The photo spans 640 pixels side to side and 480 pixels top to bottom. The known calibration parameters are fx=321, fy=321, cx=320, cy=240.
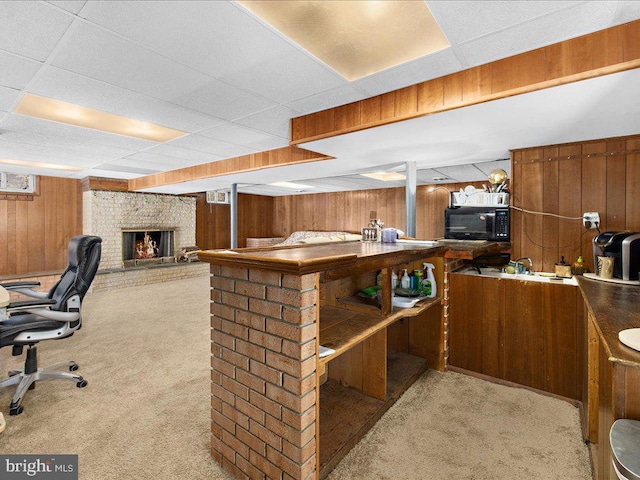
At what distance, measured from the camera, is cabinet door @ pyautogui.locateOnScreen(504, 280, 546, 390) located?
7.86ft

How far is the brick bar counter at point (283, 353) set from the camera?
1308mm

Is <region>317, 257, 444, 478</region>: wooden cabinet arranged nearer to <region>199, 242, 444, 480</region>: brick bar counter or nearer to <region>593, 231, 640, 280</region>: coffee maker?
<region>199, 242, 444, 480</region>: brick bar counter

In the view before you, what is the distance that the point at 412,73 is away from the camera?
2.02 m

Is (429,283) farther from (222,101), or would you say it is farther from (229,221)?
(229,221)

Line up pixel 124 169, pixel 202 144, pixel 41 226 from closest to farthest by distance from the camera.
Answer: pixel 202 144
pixel 124 169
pixel 41 226

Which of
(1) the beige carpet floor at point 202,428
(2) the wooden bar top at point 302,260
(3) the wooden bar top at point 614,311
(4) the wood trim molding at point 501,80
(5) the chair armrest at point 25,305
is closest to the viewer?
(3) the wooden bar top at point 614,311

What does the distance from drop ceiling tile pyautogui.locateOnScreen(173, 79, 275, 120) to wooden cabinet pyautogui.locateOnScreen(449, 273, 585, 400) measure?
2135mm

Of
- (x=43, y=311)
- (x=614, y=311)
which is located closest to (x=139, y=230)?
(x=43, y=311)

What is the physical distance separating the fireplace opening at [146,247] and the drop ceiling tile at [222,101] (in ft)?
17.3

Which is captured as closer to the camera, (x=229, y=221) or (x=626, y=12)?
(x=626, y=12)

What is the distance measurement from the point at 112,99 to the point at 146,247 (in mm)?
5447

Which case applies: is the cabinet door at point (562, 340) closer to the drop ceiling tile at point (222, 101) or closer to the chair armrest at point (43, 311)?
the drop ceiling tile at point (222, 101)

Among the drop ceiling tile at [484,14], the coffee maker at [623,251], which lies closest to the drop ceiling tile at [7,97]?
the drop ceiling tile at [484,14]

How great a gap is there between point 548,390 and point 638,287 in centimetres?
99
